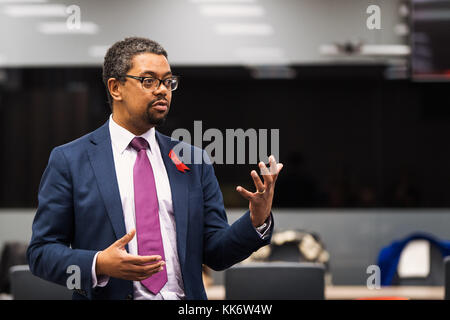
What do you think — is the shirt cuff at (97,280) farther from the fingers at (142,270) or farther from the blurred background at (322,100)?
the blurred background at (322,100)

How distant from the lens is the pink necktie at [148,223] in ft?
5.08

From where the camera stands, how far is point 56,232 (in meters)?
1.53

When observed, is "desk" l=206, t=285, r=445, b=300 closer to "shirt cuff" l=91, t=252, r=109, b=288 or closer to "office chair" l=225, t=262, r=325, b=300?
"office chair" l=225, t=262, r=325, b=300

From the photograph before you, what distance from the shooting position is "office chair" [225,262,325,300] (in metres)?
2.58

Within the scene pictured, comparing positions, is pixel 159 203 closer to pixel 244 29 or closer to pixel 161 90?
pixel 161 90

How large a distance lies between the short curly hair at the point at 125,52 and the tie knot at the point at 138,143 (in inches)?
6.3

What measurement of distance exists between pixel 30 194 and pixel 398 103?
309 centimetres

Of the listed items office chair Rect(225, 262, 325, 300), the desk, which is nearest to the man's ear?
office chair Rect(225, 262, 325, 300)

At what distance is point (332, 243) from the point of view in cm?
517

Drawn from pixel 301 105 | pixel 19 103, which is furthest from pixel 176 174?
pixel 19 103

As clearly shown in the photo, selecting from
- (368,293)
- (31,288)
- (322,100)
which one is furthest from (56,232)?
(322,100)

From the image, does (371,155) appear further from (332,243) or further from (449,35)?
(449,35)

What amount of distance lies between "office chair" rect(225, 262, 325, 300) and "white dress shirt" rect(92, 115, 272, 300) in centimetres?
102
